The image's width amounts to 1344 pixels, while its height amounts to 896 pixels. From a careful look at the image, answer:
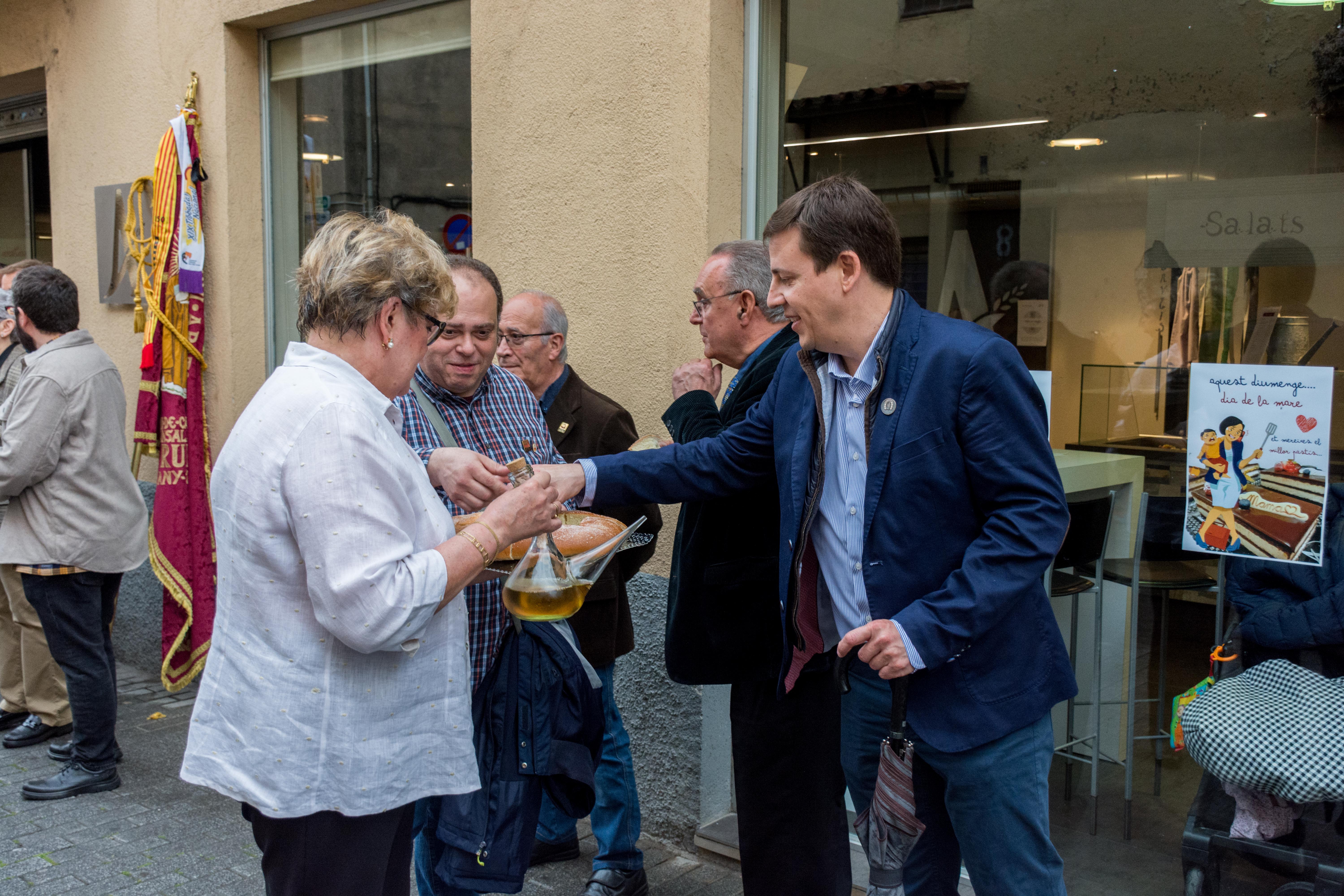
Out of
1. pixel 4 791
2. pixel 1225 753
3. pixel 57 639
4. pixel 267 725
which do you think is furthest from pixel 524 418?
pixel 4 791

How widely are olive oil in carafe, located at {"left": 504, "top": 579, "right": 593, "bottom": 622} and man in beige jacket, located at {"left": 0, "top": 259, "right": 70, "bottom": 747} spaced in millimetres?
3381

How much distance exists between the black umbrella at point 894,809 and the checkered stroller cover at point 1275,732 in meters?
1.13

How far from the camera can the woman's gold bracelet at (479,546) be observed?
2131mm

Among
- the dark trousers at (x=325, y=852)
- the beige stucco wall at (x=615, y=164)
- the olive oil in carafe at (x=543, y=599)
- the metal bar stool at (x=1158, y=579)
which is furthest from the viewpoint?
the beige stucco wall at (x=615, y=164)

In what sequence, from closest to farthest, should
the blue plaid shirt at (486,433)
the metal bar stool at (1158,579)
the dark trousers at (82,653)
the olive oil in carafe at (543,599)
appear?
the olive oil in carafe at (543,599) < the blue plaid shirt at (486,433) < the metal bar stool at (1158,579) < the dark trousers at (82,653)

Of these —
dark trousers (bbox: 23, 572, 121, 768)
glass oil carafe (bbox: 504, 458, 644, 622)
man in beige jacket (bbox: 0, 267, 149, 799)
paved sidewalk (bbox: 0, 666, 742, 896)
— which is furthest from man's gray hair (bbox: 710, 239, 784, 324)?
dark trousers (bbox: 23, 572, 121, 768)

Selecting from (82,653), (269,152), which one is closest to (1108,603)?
(82,653)

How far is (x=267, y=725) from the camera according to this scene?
6.60 ft

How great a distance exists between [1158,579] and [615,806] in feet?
6.02

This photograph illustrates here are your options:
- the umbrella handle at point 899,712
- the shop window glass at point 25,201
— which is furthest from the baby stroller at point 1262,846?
the shop window glass at point 25,201

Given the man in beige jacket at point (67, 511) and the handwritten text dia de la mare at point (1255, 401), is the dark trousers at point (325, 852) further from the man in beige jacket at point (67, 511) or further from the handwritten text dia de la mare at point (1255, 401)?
the man in beige jacket at point (67, 511)

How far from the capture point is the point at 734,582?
9.24 ft

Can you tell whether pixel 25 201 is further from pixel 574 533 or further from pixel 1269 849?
pixel 1269 849

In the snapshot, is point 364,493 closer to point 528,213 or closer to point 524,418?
point 524,418
